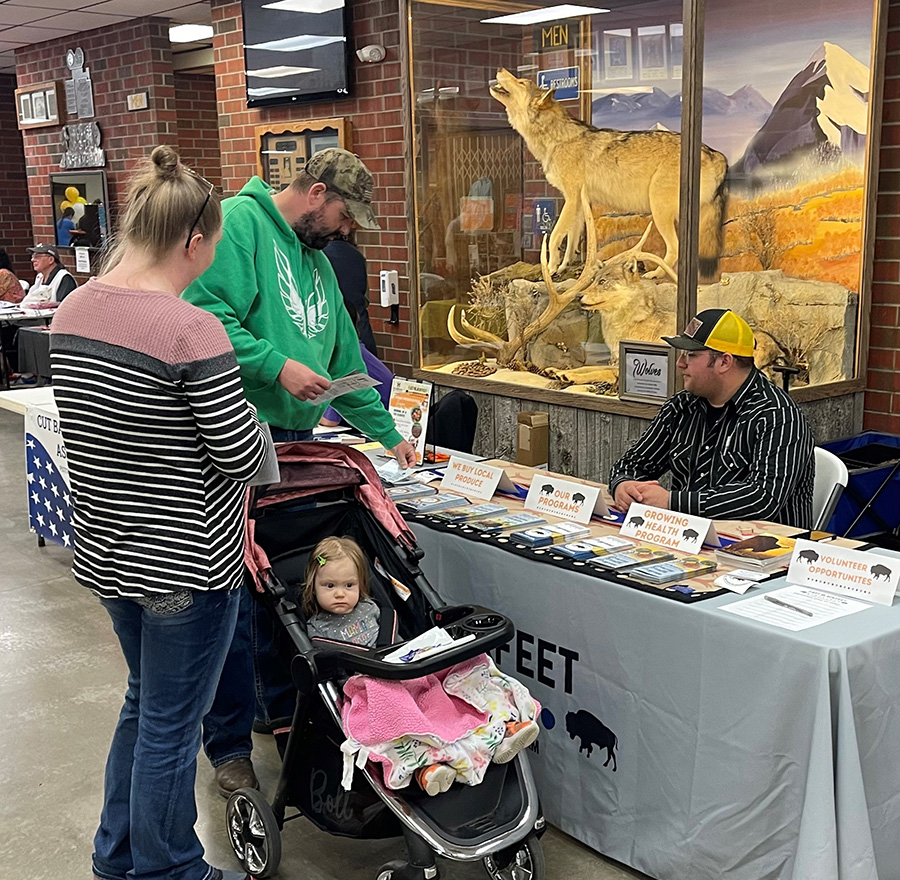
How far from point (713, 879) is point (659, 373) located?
2302 millimetres

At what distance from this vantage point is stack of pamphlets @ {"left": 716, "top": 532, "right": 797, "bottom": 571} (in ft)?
7.87

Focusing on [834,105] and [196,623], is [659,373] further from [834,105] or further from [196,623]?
[196,623]

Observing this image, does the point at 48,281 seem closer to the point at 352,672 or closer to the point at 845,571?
the point at 352,672

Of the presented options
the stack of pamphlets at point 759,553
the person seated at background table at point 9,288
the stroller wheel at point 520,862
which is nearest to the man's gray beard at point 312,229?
the stack of pamphlets at point 759,553

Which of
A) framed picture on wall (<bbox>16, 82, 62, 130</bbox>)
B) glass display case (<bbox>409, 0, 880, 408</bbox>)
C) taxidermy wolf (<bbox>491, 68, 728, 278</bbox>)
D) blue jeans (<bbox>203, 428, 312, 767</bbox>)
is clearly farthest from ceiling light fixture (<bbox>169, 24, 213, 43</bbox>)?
blue jeans (<bbox>203, 428, 312, 767</bbox>)

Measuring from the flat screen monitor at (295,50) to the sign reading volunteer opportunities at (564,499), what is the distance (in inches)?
144

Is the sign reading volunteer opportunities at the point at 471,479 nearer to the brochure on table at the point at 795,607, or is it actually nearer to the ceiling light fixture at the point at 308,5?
the brochure on table at the point at 795,607

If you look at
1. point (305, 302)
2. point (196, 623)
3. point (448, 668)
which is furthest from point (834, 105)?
point (196, 623)

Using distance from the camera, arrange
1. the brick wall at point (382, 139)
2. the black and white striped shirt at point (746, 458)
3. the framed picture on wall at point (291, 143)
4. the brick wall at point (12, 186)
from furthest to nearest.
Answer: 1. the brick wall at point (12, 186)
2. the framed picture on wall at point (291, 143)
3. the brick wall at point (382, 139)
4. the black and white striped shirt at point (746, 458)

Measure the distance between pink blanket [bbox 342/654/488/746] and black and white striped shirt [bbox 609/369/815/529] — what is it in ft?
3.23

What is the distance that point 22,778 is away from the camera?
2941 millimetres

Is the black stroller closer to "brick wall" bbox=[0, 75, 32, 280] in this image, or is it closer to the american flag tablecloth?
the american flag tablecloth

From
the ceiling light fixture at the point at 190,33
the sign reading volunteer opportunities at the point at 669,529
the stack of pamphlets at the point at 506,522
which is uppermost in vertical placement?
the ceiling light fixture at the point at 190,33

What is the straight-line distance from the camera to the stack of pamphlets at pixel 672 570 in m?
2.29
